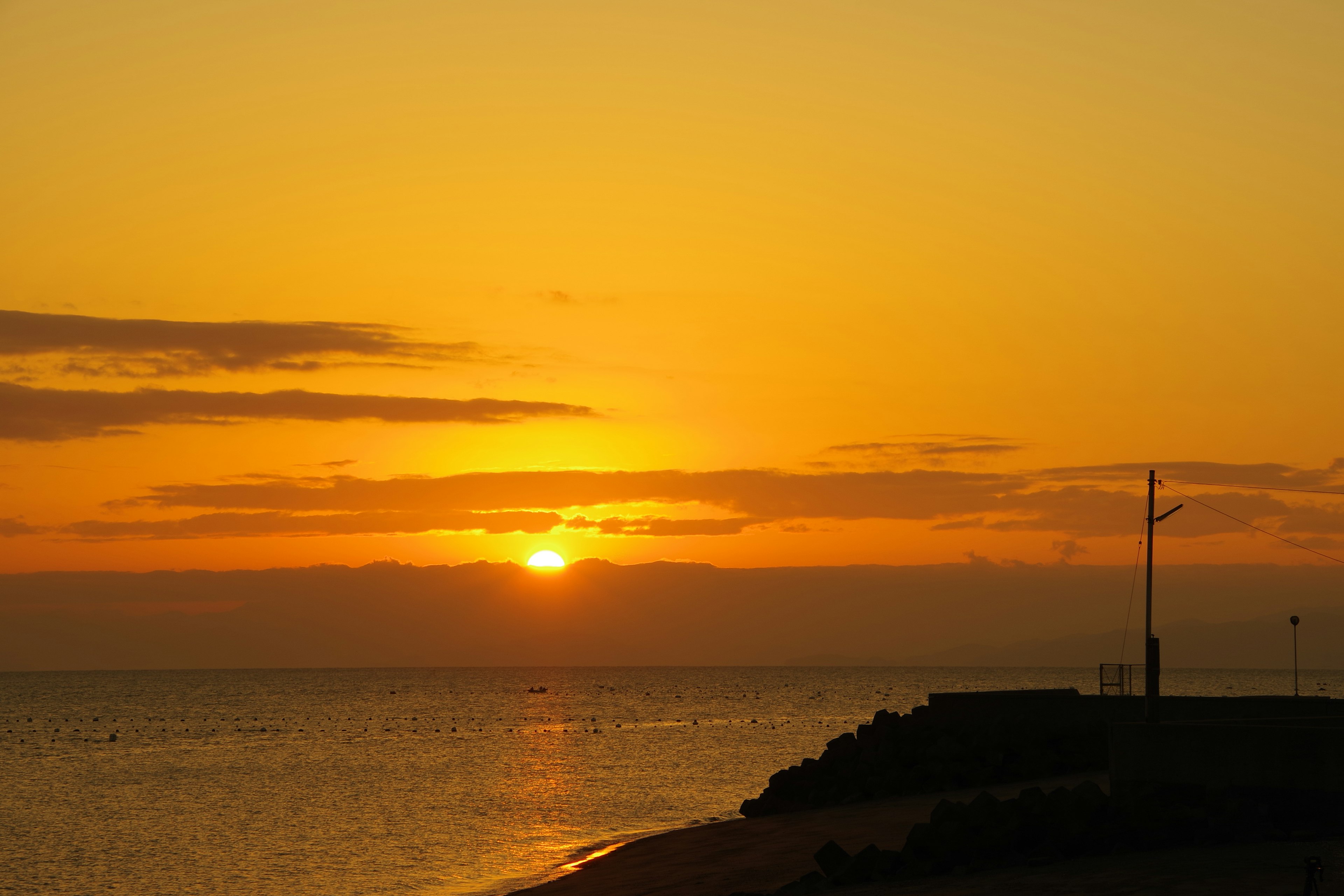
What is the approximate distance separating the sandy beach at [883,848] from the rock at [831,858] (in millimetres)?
1288

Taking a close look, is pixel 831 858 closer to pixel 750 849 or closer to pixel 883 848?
pixel 883 848

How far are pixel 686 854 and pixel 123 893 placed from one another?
14.8 metres

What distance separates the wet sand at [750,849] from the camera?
2659cm

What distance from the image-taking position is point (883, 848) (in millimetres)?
26266

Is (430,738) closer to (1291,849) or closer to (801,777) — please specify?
(801,777)

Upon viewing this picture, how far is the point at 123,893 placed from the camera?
32906 millimetres

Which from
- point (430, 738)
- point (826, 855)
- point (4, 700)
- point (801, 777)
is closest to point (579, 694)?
point (4, 700)

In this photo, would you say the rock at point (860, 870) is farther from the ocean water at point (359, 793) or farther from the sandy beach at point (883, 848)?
the ocean water at point (359, 793)

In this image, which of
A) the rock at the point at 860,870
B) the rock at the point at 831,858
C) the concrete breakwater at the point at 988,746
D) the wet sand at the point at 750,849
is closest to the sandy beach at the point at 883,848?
the wet sand at the point at 750,849

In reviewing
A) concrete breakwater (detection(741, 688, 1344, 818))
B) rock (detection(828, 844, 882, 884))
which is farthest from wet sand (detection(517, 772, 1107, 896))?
rock (detection(828, 844, 882, 884))

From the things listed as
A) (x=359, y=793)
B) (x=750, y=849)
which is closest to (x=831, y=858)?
(x=750, y=849)

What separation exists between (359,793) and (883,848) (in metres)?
34.5

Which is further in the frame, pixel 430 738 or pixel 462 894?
pixel 430 738

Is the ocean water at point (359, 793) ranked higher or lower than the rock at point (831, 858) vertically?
lower
